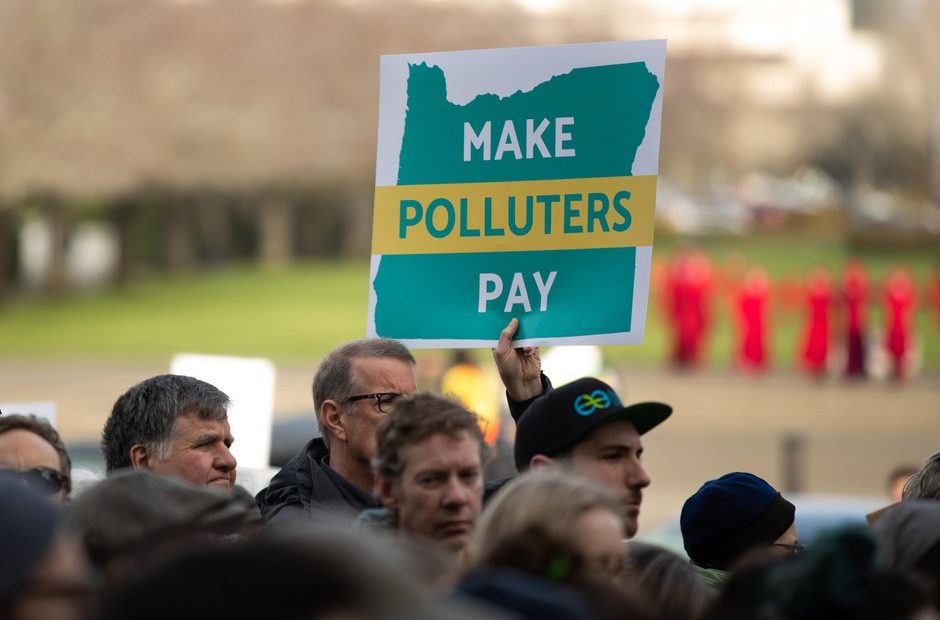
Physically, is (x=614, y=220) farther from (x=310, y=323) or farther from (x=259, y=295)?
(x=259, y=295)

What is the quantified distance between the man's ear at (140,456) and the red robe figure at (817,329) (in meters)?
25.8

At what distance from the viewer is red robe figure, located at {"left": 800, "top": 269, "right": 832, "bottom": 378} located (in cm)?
2952

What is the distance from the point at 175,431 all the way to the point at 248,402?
2.19 m

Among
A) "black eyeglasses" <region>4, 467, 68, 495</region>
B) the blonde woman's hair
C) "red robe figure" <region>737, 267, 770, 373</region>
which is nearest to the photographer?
the blonde woman's hair

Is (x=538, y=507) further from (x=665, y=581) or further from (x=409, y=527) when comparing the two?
(x=409, y=527)

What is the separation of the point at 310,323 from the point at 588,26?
23.2 m

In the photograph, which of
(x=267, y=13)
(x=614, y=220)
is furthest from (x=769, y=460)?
(x=267, y=13)

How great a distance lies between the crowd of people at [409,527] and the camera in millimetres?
2146

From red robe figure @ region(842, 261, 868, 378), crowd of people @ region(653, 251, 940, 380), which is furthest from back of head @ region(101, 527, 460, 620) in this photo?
red robe figure @ region(842, 261, 868, 378)

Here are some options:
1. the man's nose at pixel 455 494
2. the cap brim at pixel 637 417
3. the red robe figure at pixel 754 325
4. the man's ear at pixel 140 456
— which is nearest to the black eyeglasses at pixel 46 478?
the man's ear at pixel 140 456

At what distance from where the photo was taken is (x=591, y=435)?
435 centimetres

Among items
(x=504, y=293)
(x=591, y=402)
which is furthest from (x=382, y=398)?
(x=591, y=402)

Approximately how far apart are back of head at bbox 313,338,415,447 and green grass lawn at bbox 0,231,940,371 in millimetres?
26709

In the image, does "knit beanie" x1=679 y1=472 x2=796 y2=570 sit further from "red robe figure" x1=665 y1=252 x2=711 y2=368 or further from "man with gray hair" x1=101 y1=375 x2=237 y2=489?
"red robe figure" x1=665 y1=252 x2=711 y2=368
